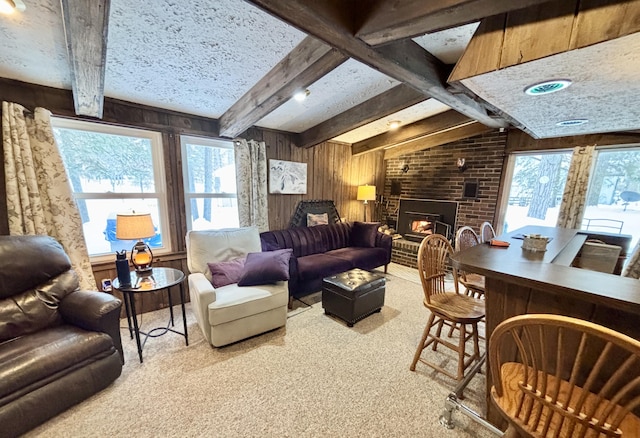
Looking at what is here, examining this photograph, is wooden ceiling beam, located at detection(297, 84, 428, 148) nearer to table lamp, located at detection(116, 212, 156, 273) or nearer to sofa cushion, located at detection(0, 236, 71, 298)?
table lamp, located at detection(116, 212, 156, 273)

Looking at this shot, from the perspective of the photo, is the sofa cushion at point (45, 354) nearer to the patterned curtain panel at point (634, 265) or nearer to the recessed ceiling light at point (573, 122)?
the recessed ceiling light at point (573, 122)

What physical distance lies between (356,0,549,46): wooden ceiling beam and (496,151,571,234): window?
3.43 metres

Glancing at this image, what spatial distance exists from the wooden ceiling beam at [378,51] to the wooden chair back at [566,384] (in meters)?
1.56

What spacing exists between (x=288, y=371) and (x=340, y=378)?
15.7 inches

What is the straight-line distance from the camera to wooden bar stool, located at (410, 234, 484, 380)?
1.71 metres

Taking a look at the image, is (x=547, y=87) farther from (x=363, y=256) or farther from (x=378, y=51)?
(x=363, y=256)

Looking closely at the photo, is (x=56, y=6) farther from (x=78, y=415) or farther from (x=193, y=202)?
(x=78, y=415)

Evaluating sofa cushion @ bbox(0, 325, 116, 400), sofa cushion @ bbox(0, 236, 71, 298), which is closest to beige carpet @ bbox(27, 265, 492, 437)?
sofa cushion @ bbox(0, 325, 116, 400)

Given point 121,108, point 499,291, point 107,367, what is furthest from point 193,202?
point 499,291

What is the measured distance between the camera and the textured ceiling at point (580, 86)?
3.85ft

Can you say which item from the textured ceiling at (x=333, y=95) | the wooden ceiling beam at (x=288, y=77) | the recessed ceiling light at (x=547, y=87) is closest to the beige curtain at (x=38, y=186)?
the wooden ceiling beam at (x=288, y=77)

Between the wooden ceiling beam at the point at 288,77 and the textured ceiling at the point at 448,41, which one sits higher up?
the textured ceiling at the point at 448,41

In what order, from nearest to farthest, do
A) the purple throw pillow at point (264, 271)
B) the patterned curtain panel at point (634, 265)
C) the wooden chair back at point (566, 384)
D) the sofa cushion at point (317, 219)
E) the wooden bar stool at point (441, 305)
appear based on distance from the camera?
the wooden chair back at point (566, 384), the wooden bar stool at point (441, 305), the purple throw pillow at point (264, 271), the patterned curtain panel at point (634, 265), the sofa cushion at point (317, 219)

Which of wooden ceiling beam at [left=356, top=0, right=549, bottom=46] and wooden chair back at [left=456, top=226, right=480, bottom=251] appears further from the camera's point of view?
wooden chair back at [left=456, top=226, right=480, bottom=251]
